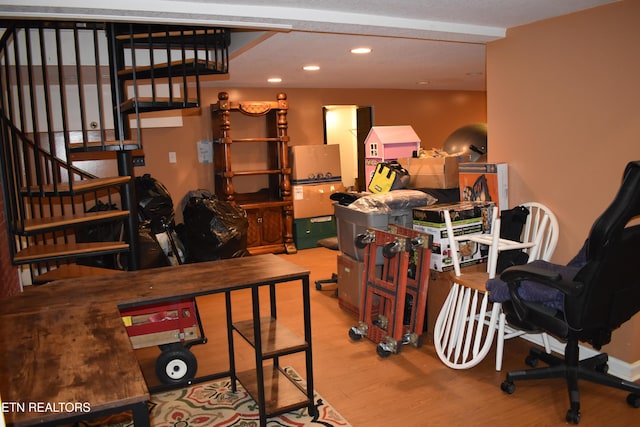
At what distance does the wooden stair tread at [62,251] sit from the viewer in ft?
9.46

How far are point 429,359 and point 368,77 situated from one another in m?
3.58

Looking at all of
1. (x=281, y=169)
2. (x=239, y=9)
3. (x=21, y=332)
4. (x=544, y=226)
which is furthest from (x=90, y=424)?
(x=281, y=169)

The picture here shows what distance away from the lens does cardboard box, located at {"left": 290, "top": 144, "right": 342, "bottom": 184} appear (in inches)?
249

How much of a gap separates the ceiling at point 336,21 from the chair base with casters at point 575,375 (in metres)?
1.85

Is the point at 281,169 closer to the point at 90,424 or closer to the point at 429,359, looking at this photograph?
the point at 429,359

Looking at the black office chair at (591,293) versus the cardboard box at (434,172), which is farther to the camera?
the cardboard box at (434,172)

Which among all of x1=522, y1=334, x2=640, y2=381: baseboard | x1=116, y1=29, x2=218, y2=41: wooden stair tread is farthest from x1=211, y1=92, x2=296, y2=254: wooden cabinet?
x1=522, y1=334, x2=640, y2=381: baseboard

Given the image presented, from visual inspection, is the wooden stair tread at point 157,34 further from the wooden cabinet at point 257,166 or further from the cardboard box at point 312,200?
the cardboard box at point 312,200

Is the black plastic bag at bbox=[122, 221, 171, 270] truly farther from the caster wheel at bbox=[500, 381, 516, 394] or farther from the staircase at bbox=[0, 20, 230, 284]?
the caster wheel at bbox=[500, 381, 516, 394]

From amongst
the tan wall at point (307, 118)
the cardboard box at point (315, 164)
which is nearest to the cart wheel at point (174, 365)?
the tan wall at point (307, 118)

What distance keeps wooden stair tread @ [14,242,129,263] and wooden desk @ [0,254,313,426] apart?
52 cm

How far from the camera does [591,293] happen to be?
2240 millimetres

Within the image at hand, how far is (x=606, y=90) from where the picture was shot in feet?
9.01

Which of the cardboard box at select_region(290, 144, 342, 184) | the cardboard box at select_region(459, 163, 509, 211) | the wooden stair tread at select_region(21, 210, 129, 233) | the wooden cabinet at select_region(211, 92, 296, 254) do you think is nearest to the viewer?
the wooden stair tread at select_region(21, 210, 129, 233)
